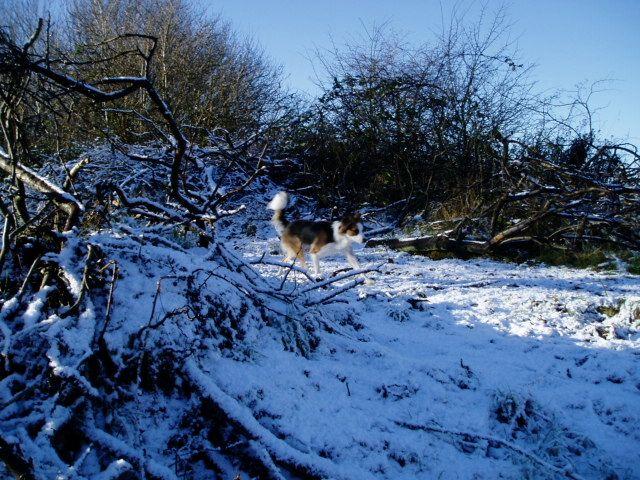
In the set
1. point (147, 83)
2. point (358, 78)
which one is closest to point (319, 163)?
point (358, 78)

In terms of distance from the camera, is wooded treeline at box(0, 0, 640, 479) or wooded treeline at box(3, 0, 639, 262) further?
wooded treeline at box(3, 0, 639, 262)

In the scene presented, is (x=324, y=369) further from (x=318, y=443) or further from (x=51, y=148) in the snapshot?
(x=51, y=148)

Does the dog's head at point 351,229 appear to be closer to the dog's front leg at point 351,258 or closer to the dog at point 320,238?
the dog at point 320,238

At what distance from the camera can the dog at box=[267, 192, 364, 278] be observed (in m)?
5.66

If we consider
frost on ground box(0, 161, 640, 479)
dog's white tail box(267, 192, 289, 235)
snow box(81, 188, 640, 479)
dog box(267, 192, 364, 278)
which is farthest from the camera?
dog's white tail box(267, 192, 289, 235)

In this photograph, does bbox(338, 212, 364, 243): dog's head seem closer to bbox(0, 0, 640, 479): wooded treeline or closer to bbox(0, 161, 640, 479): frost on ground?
bbox(0, 0, 640, 479): wooded treeline

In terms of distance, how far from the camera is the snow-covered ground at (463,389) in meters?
1.92

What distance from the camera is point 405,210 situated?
26.6 feet

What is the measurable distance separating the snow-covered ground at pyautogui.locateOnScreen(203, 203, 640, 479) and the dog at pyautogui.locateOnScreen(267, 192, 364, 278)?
175 cm

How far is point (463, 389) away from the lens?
2.49 m

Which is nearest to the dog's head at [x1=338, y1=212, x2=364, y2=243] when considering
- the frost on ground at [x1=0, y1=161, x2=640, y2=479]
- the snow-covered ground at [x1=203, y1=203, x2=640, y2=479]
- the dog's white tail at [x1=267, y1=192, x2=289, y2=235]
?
the dog's white tail at [x1=267, y1=192, x2=289, y2=235]

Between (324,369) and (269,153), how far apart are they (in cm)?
819

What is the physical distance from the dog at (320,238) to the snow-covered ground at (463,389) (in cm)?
175

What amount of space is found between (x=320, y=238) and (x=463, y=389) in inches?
140
